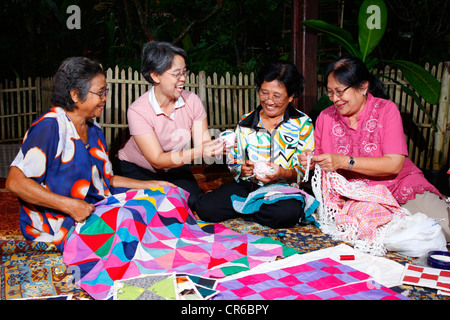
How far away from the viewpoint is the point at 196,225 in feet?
10.1

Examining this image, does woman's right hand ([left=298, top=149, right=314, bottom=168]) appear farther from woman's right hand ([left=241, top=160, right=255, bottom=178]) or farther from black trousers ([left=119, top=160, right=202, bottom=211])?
black trousers ([left=119, top=160, right=202, bottom=211])

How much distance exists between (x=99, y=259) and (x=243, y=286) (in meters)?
0.94

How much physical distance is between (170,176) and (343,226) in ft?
5.25

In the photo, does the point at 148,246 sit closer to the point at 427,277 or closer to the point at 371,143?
the point at 427,277

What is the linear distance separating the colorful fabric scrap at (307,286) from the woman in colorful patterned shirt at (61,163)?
1.13m

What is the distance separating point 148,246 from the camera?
2703 millimetres

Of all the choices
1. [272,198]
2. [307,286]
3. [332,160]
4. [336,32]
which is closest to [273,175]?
[272,198]

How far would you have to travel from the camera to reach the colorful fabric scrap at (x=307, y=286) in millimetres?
2174

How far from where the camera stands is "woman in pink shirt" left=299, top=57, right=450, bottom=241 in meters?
3.04

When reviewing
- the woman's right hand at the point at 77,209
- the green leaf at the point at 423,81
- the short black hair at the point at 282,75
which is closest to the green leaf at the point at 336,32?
the green leaf at the point at 423,81

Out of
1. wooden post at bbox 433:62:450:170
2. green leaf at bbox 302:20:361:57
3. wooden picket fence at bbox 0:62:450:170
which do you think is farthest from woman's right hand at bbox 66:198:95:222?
wooden post at bbox 433:62:450:170

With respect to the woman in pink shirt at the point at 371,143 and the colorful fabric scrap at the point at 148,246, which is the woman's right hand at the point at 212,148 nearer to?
the colorful fabric scrap at the point at 148,246
